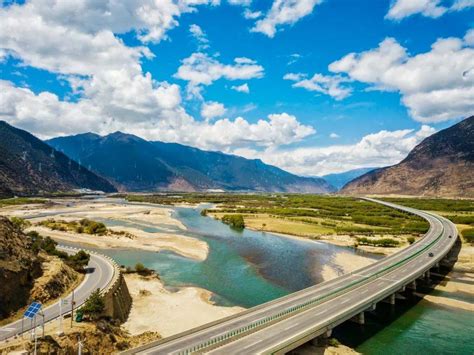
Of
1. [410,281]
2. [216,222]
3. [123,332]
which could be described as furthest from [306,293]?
[216,222]

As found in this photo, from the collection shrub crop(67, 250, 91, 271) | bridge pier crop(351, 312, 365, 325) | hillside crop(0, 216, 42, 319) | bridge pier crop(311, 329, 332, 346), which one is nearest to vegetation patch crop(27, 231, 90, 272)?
shrub crop(67, 250, 91, 271)

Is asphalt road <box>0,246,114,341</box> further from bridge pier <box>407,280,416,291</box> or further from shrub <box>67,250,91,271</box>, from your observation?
bridge pier <box>407,280,416,291</box>

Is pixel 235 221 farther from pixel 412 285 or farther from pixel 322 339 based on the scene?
pixel 322 339

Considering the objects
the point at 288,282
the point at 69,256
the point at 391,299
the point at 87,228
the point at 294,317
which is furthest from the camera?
the point at 87,228

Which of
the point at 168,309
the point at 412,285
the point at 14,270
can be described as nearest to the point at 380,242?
the point at 412,285

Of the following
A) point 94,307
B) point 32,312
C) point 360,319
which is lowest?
point 360,319
